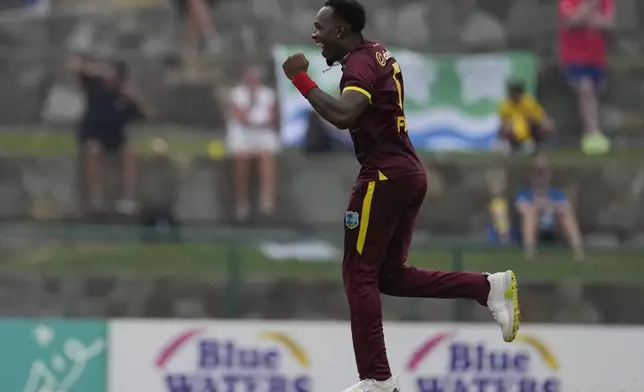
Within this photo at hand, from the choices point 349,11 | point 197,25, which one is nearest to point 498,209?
point 197,25

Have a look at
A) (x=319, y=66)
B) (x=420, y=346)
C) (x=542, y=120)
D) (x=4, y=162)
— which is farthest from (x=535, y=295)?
(x=4, y=162)

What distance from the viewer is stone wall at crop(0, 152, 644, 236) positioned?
14.9 meters

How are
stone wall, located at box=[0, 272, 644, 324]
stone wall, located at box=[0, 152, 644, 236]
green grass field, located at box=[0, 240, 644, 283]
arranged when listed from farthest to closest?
stone wall, located at box=[0, 152, 644, 236]
stone wall, located at box=[0, 272, 644, 324]
green grass field, located at box=[0, 240, 644, 283]

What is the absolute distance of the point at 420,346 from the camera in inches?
421

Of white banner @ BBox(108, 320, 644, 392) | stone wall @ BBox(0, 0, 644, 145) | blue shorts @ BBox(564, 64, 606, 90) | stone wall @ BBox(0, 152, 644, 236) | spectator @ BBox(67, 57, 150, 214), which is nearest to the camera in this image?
white banner @ BBox(108, 320, 644, 392)

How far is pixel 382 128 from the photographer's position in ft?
24.2

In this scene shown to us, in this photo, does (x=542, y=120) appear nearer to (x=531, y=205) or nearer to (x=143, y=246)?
(x=531, y=205)

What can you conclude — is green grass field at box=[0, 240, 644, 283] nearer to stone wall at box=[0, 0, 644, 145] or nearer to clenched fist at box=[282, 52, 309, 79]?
stone wall at box=[0, 0, 644, 145]

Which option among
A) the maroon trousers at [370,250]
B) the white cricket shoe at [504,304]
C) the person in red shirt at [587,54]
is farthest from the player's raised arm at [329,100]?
the person in red shirt at [587,54]

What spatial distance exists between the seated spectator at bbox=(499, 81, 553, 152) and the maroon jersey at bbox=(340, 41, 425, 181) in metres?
7.40

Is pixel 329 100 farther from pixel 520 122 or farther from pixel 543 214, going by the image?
pixel 520 122

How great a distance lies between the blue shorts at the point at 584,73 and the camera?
15703mm

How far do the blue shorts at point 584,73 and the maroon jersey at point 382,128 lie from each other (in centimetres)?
860

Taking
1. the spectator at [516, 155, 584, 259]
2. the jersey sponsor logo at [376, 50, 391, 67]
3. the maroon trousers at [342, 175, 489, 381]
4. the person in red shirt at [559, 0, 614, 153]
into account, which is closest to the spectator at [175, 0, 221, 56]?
the person in red shirt at [559, 0, 614, 153]
